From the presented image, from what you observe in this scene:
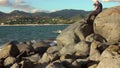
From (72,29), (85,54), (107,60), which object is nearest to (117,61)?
(107,60)

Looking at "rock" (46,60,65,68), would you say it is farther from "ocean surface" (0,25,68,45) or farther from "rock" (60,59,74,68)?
"ocean surface" (0,25,68,45)

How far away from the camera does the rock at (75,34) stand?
82.4 ft

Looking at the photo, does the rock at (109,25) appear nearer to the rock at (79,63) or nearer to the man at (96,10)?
the man at (96,10)

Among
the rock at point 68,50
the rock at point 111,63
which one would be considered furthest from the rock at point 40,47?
the rock at point 111,63

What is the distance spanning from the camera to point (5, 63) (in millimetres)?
20969

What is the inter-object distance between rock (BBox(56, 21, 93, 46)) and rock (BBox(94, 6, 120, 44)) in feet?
2.20

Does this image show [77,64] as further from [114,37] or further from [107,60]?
[114,37]

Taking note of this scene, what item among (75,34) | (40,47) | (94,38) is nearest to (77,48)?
(94,38)

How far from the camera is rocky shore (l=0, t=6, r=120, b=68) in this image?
19719 mm

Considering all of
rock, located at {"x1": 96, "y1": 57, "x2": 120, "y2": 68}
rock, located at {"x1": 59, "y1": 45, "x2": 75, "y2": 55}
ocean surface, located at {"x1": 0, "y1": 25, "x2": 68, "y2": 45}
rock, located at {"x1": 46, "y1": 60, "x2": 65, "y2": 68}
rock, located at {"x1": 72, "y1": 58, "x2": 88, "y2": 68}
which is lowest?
ocean surface, located at {"x1": 0, "y1": 25, "x2": 68, "y2": 45}

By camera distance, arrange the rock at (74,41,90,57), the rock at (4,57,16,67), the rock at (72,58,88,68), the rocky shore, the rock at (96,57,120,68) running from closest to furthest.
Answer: the rock at (96,57,120,68) < the rock at (72,58,88,68) < the rocky shore < the rock at (4,57,16,67) < the rock at (74,41,90,57)

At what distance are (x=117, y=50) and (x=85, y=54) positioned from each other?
2.19 m

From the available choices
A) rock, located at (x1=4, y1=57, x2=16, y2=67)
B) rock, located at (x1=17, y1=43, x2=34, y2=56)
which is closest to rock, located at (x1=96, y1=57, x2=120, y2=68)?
rock, located at (x1=4, y1=57, x2=16, y2=67)

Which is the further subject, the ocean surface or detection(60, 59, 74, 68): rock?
the ocean surface
